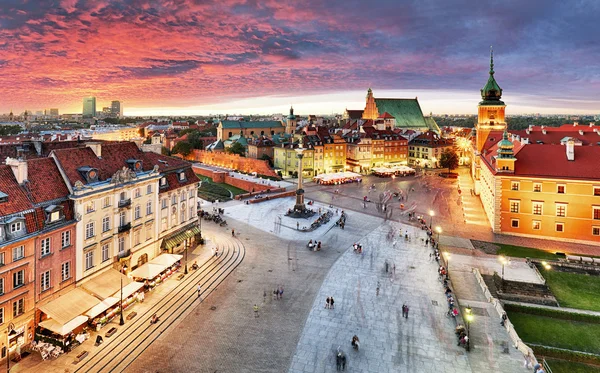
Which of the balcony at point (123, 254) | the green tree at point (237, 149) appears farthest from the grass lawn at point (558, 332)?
the green tree at point (237, 149)

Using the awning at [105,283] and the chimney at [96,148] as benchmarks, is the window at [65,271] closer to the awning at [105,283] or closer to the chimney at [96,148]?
the awning at [105,283]

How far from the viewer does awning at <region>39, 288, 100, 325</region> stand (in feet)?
87.7

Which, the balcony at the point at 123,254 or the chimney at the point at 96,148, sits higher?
the chimney at the point at 96,148

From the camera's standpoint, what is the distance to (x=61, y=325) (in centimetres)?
2617

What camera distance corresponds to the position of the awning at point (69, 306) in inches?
1053

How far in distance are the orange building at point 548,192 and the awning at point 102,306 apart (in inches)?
1933

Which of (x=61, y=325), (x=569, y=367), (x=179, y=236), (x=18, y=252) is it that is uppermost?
(x=18, y=252)

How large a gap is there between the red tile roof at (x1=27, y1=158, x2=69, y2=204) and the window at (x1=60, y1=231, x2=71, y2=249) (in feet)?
9.14

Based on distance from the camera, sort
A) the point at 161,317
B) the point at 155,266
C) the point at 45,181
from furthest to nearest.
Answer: the point at 155,266 → the point at 161,317 → the point at 45,181

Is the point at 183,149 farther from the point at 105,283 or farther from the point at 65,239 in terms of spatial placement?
the point at 65,239

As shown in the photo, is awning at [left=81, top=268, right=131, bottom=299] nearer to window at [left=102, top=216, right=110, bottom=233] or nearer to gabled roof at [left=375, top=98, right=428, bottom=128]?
window at [left=102, top=216, right=110, bottom=233]

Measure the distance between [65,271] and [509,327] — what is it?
33.6m

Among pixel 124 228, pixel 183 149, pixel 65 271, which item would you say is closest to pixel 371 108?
pixel 183 149

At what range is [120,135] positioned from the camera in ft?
501
